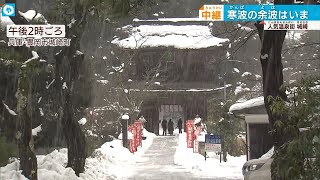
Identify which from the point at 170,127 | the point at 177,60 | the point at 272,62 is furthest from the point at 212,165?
the point at 170,127

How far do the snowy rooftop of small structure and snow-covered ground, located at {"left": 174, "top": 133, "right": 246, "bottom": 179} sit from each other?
13.1 meters

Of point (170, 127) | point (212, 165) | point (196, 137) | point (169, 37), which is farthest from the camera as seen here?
point (170, 127)

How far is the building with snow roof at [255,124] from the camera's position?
1282cm

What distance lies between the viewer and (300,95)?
5.73 m

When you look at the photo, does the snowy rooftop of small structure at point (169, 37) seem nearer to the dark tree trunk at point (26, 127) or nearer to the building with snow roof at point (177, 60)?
the building with snow roof at point (177, 60)

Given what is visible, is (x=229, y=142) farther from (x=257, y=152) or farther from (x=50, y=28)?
(x=50, y=28)

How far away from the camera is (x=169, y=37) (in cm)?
3231

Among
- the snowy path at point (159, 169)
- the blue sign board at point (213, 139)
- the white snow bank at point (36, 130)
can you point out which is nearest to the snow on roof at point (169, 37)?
the snowy path at point (159, 169)

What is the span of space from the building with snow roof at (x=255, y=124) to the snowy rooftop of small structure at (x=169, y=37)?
53.9ft

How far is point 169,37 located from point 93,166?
19528 millimetres

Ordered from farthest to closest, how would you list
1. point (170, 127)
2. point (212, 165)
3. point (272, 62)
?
point (170, 127), point (212, 165), point (272, 62)

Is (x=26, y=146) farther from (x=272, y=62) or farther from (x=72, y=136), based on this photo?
(x=272, y=62)

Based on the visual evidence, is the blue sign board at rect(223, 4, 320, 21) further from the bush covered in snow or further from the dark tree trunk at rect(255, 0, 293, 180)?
the bush covered in snow

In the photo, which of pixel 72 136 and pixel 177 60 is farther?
pixel 177 60
